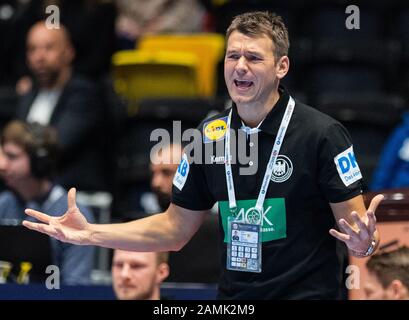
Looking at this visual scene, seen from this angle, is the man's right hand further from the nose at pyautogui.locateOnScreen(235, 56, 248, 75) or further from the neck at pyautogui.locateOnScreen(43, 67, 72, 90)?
the neck at pyautogui.locateOnScreen(43, 67, 72, 90)

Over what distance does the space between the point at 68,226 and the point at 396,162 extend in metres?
2.63

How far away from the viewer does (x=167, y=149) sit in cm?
651

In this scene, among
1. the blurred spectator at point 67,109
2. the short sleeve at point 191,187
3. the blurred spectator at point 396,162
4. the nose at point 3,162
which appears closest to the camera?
the short sleeve at point 191,187

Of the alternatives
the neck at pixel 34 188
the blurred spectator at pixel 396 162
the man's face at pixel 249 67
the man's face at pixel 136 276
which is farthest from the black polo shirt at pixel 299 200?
the neck at pixel 34 188

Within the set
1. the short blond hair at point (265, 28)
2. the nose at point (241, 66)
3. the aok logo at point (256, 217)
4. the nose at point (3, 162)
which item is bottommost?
the aok logo at point (256, 217)

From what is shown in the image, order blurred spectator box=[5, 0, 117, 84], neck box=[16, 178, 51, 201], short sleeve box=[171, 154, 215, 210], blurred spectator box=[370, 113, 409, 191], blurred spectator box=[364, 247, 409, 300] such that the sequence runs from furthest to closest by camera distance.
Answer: blurred spectator box=[5, 0, 117, 84] → neck box=[16, 178, 51, 201] → blurred spectator box=[370, 113, 409, 191] → blurred spectator box=[364, 247, 409, 300] → short sleeve box=[171, 154, 215, 210]

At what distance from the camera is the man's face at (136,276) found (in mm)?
5352

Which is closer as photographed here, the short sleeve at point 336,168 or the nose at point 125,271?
the short sleeve at point 336,168

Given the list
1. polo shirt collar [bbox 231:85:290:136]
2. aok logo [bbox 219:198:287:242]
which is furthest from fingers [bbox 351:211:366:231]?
polo shirt collar [bbox 231:85:290:136]

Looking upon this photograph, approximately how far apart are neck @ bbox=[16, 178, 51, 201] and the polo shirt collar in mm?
2353

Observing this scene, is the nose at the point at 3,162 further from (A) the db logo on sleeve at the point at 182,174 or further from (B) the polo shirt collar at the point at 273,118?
(B) the polo shirt collar at the point at 273,118

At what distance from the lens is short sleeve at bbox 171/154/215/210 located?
4.34 meters

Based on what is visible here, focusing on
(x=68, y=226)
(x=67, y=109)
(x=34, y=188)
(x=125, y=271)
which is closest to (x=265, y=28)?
(x=68, y=226)

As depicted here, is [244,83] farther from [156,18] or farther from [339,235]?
[156,18]
